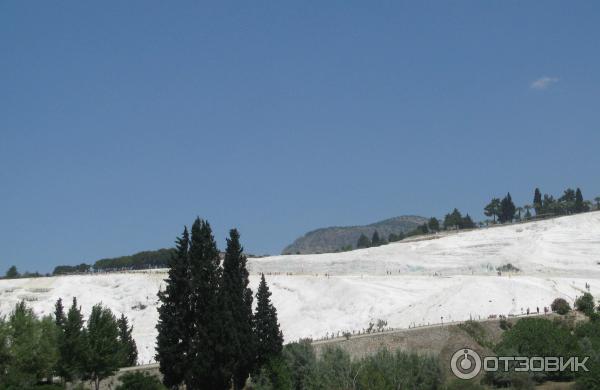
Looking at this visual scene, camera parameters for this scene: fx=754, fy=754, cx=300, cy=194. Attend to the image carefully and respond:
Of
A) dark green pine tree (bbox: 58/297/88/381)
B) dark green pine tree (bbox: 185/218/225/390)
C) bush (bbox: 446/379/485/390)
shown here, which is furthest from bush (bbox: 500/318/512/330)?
dark green pine tree (bbox: 58/297/88/381)

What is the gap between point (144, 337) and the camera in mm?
76938

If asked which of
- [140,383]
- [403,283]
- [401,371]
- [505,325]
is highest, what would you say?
[403,283]

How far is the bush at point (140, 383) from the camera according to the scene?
42094mm

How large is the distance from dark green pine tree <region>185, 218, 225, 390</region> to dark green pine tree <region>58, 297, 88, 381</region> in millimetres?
7607

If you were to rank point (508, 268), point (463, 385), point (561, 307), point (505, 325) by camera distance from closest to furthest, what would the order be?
1. point (463, 385)
2. point (505, 325)
3. point (561, 307)
4. point (508, 268)

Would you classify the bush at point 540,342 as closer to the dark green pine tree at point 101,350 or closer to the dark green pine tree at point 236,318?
the dark green pine tree at point 236,318

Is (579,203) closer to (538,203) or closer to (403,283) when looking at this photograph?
(538,203)

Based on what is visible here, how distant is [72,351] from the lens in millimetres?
46375

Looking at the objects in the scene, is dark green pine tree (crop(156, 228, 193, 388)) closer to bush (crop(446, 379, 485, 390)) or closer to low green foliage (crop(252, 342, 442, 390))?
low green foliage (crop(252, 342, 442, 390))

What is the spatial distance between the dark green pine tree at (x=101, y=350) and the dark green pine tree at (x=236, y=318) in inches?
320

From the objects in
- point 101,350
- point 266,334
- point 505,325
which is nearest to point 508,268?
point 505,325

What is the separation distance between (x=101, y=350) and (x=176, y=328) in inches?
248

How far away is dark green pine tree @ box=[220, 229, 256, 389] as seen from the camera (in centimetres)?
4225

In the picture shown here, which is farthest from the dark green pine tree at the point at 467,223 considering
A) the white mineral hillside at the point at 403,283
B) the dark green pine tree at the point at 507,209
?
the white mineral hillside at the point at 403,283
